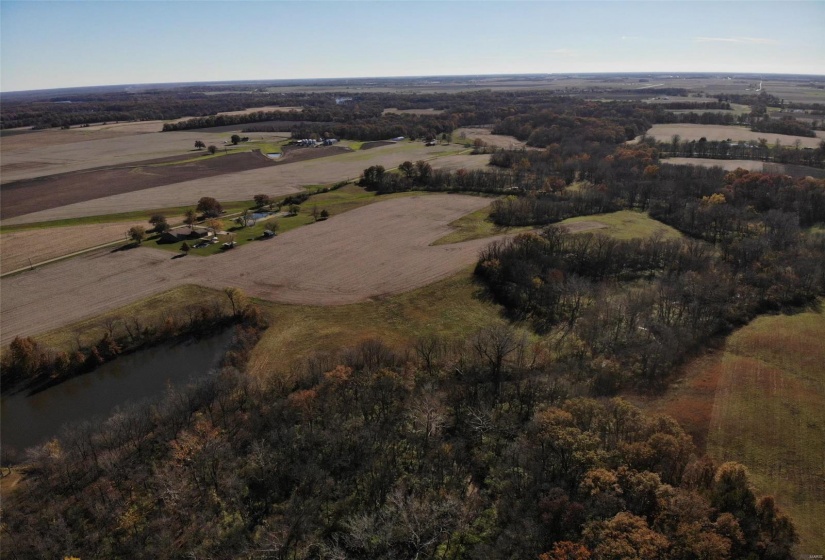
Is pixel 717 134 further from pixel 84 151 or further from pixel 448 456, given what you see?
pixel 84 151

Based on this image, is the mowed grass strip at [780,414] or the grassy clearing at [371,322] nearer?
the mowed grass strip at [780,414]

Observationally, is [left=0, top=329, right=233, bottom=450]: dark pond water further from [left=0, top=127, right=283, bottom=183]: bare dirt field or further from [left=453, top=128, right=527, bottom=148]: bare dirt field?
[left=453, top=128, right=527, bottom=148]: bare dirt field

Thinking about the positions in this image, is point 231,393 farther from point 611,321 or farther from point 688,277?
point 688,277

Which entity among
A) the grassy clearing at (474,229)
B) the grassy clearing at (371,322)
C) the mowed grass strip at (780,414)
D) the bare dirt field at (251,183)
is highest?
the bare dirt field at (251,183)

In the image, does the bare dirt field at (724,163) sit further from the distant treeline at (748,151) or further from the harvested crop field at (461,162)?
the harvested crop field at (461,162)

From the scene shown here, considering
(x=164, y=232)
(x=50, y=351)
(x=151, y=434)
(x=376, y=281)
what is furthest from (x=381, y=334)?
(x=164, y=232)

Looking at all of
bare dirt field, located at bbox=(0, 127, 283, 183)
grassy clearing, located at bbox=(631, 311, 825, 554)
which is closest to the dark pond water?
grassy clearing, located at bbox=(631, 311, 825, 554)

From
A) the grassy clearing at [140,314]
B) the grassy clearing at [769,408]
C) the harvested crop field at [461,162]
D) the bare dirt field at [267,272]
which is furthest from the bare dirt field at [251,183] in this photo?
the grassy clearing at [769,408]
